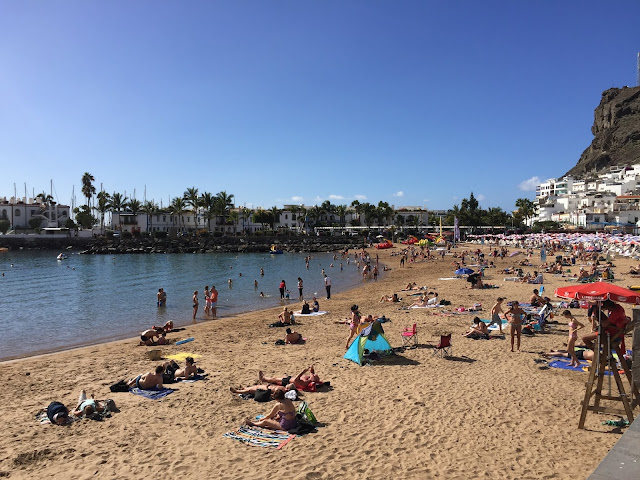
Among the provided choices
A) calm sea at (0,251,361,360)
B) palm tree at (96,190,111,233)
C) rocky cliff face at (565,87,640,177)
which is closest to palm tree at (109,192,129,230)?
palm tree at (96,190,111,233)

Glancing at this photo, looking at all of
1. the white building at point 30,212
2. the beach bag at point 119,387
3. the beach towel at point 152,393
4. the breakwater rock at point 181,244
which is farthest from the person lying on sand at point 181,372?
the white building at point 30,212

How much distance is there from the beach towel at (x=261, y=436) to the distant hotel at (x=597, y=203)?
87096 millimetres

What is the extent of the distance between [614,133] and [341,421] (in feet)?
594

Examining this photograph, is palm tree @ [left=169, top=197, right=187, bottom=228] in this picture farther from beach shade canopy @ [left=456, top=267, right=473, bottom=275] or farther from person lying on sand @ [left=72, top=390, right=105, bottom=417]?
person lying on sand @ [left=72, top=390, right=105, bottom=417]

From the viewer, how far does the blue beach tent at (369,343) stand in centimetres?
1102

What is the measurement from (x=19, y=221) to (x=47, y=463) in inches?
4244

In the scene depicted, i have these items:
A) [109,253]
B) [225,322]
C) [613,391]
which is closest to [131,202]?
[109,253]

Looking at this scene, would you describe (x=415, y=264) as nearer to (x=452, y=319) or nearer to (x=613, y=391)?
(x=452, y=319)

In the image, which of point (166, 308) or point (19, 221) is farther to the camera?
point (19, 221)

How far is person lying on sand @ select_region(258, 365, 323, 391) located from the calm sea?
10489 mm

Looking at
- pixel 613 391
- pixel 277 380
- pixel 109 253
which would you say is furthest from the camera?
pixel 109 253

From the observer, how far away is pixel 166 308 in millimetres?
23844

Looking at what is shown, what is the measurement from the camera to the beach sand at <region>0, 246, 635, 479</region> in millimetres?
6121

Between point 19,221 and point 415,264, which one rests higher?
point 19,221
